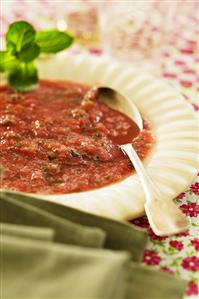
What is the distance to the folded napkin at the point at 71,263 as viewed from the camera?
141 centimetres

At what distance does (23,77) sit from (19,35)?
23 cm

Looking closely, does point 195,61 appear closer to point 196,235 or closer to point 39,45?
point 39,45

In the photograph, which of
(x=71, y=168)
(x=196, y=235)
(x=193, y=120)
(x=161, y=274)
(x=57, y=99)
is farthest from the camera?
(x=57, y=99)

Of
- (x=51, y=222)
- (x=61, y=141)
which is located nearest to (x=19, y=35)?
(x=61, y=141)

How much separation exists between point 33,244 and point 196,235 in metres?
0.80

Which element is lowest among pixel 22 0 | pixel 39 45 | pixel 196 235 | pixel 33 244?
pixel 196 235

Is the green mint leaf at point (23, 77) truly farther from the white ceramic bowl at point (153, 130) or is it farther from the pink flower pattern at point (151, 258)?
the pink flower pattern at point (151, 258)

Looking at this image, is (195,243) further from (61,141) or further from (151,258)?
(61,141)

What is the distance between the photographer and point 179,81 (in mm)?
3340

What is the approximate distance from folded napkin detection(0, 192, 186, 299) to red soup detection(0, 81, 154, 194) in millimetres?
463

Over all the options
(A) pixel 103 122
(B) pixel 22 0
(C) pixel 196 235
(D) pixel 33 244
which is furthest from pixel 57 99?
(B) pixel 22 0

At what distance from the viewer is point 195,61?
11.8 ft

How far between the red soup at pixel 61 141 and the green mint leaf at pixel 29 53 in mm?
182

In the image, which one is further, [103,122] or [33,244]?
[103,122]
